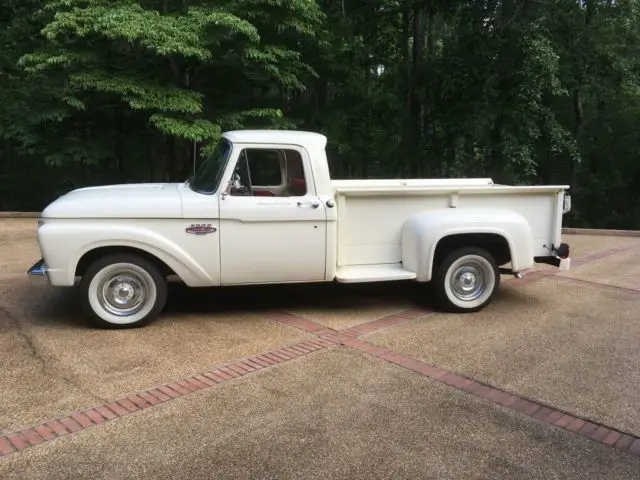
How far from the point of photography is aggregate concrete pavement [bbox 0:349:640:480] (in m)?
3.20

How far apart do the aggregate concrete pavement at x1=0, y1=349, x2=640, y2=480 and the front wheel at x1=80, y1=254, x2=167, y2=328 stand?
1679 millimetres

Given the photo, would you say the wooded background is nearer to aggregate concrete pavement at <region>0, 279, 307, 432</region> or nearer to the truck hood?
the truck hood

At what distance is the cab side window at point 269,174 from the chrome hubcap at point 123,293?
50.6 inches

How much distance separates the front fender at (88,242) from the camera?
523cm

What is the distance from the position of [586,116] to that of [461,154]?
29.2ft

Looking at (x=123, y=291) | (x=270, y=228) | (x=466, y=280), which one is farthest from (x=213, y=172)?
(x=466, y=280)

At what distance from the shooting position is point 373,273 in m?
5.95

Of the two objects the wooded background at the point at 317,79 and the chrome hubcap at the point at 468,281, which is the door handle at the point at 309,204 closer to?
the chrome hubcap at the point at 468,281

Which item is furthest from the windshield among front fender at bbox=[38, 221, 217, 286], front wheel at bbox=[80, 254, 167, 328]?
front wheel at bbox=[80, 254, 167, 328]

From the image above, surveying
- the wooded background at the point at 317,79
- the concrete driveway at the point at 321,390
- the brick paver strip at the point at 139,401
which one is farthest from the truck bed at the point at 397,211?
the wooded background at the point at 317,79

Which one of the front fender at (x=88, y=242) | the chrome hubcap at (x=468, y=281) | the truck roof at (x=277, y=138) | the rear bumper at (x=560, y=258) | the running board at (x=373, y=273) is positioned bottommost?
the chrome hubcap at (x=468, y=281)

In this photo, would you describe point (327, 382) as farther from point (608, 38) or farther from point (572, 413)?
point (608, 38)

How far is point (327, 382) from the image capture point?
4.36 metres

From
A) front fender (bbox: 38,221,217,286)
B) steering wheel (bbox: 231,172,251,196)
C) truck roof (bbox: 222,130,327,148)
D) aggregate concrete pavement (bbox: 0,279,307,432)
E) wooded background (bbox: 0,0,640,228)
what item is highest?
wooded background (bbox: 0,0,640,228)
